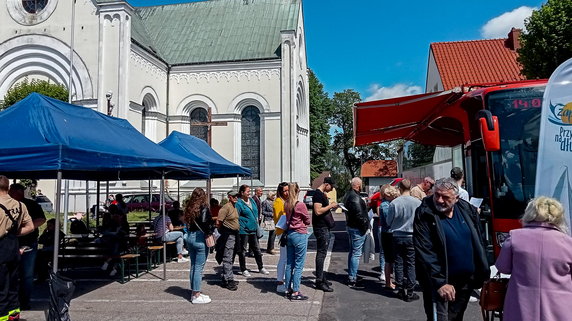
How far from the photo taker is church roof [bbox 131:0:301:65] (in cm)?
2911

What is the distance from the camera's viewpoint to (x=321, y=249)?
7059 millimetres

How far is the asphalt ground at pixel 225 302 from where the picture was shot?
231 inches

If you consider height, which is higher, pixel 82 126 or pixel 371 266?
pixel 82 126

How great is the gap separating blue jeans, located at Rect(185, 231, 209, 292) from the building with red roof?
87.2 feet

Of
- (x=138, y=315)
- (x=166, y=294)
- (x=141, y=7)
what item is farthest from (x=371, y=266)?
(x=141, y=7)

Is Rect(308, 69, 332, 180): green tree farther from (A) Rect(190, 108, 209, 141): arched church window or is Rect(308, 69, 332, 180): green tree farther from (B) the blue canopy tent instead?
(B) the blue canopy tent

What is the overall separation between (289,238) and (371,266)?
3743 mm

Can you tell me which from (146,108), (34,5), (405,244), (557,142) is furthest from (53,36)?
(557,142)

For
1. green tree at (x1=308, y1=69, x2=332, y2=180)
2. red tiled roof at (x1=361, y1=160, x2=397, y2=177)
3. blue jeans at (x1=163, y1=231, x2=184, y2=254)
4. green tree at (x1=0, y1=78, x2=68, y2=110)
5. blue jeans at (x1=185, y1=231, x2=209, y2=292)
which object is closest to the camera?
blue jeans at (x1=185, y1=231, x2=209, y2=292)

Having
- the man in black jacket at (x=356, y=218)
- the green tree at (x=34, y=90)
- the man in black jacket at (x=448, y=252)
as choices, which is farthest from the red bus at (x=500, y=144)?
the green tree at (x=34, y=90)

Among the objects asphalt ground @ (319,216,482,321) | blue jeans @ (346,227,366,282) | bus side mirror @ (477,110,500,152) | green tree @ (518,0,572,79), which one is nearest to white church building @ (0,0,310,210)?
green tree @ (518,0,572,79)

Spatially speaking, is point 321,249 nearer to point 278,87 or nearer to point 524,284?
point 524,284

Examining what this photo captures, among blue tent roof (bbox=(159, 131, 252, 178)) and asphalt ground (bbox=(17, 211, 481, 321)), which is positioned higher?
blue tent roof (bbox=(159, 131, 252, 178))

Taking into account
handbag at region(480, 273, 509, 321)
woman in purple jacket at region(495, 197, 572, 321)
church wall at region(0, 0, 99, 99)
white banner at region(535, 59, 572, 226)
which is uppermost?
church wall at region(0, 0, 99, 99)
